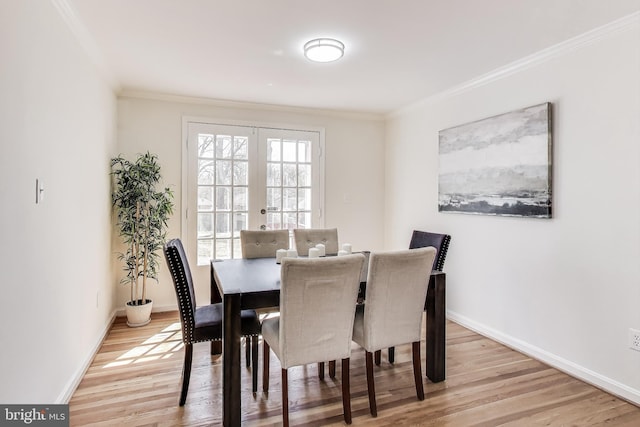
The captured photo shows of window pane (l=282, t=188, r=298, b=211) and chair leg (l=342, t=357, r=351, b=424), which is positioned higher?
window pane (l=282, t=188, r=298, b=211)

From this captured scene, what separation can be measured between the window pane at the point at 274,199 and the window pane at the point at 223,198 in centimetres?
48


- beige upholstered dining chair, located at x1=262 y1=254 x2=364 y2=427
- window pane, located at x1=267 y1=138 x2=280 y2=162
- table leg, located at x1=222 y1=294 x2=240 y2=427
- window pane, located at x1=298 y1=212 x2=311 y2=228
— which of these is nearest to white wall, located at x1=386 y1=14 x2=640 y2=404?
beige upholstered dining chair, located at x1=262 y1=254 x2=364 y2=427

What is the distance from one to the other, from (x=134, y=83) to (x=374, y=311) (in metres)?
3.22

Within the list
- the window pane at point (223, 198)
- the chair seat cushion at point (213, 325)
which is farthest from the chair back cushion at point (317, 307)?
the window pane at point (223, 198)

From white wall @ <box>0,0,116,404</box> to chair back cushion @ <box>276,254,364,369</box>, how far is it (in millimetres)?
1193

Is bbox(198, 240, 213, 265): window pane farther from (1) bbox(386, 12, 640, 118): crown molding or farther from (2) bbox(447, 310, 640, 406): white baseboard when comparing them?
(1) bbox(386, 12, 640, 118): crown molding

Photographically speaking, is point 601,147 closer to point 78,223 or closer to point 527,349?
point 527,349

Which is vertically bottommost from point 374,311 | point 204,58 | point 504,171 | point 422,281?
point 374,311

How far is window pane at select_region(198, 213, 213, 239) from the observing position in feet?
13.4

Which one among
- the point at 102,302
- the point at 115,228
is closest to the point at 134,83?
the point at 115,228

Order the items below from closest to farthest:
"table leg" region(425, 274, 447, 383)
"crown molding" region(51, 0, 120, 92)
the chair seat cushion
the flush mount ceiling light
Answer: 1. "crown molding" region(51, 0, 120, 92)
2. the chair seat cushion
3. "table leg" region(425, 274, 447, 383)
4. the flush mount ceiling light

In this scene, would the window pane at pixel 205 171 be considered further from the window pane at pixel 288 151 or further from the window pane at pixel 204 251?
the window pane at pixel 288 151

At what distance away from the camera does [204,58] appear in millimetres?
2871

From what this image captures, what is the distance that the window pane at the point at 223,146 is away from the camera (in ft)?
13.6
